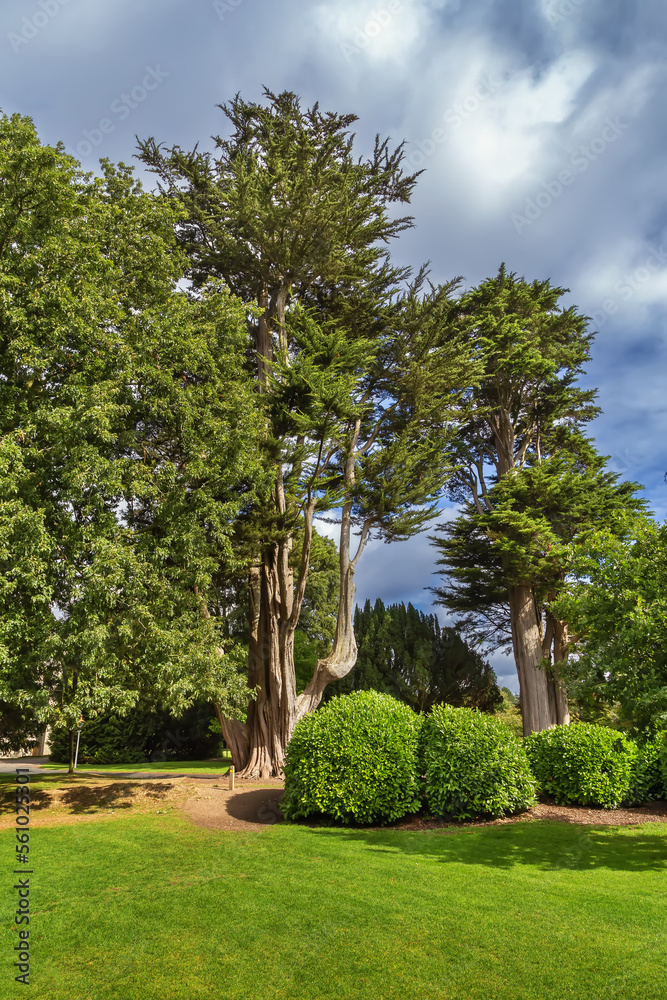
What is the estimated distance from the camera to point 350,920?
5.27 m

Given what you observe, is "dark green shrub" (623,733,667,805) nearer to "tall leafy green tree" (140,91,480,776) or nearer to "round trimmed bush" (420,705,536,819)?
"round trimmed bush" (420,705,536,819)

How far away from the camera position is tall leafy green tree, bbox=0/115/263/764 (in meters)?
10.6

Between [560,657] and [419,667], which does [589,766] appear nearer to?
[560,657]

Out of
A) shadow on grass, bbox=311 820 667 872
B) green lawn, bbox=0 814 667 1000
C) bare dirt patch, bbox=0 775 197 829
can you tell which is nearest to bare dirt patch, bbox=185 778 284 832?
bare dirt patch, bbox=0 775 197 829

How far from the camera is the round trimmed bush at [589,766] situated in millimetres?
10820

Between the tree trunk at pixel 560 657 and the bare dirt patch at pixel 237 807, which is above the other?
the tree trunk at pixel 560 657

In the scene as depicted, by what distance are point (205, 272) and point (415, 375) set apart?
7.62 meters

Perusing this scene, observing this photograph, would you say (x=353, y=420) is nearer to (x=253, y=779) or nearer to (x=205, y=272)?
(x=205, y=272)

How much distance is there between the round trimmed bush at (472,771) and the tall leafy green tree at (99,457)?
4.76 metres

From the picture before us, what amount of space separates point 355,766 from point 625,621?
16.5 feet

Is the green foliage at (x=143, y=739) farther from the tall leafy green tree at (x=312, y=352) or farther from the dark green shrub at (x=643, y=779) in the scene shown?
the dark green shrub at (x=643, y=779)

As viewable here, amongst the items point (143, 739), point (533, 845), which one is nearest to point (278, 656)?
point (533, 845)

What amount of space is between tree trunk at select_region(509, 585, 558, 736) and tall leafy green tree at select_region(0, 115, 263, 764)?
13.5m

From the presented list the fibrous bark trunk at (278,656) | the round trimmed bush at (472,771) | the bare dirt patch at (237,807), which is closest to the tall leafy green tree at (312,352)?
the fibrous bark trunk at (278,656)
